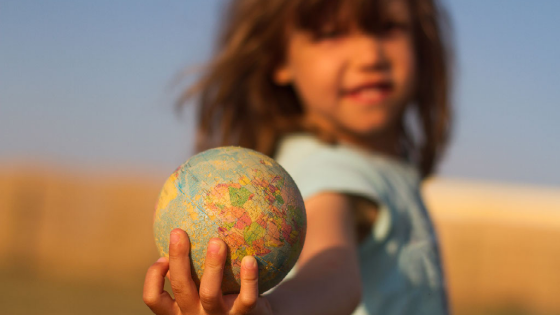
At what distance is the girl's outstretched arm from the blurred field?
1087 centimetres

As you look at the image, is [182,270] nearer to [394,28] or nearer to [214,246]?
[214,246]

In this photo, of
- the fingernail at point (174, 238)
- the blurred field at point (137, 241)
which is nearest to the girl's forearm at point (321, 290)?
the fingernail at point (174, 238)

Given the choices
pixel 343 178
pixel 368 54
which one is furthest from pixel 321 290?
pixel 368 54

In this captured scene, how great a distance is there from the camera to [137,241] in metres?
15.5

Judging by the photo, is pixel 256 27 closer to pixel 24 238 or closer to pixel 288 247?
pixel 288 247

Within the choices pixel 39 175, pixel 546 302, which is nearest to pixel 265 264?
pixel 546 302

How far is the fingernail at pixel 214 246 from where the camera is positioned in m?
1.73

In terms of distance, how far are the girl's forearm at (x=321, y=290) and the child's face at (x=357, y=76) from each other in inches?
42.3

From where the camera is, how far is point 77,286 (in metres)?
14.3

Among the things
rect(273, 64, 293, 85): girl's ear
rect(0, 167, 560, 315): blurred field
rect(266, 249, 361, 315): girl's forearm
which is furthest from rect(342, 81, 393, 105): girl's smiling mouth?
rect(0, 167, 560, 315): blurred field

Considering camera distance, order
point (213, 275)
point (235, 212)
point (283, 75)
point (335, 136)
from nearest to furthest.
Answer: point (213, 275), point (235, 212), point (335, 136), point (283, 75)

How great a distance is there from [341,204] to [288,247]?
2.44 feet

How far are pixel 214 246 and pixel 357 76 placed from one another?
1.63m

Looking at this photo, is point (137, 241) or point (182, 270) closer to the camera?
point (182, 270)
